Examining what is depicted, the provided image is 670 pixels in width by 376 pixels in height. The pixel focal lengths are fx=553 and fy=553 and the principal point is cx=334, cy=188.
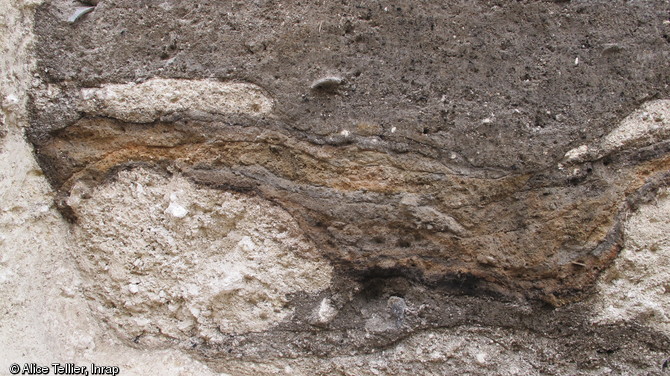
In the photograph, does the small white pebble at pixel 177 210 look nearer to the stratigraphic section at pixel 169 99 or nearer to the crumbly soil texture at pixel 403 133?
the crumbly soil texture at pixel 403 133

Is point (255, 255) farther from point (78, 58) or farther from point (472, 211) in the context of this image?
point (78, 58)

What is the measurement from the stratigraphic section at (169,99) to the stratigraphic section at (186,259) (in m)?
0.16

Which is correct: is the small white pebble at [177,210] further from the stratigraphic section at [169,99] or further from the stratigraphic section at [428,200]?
the stratigraphic section at [169,99]

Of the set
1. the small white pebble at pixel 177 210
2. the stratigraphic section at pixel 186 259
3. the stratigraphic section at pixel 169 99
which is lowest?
the stratigraphic section at pixel 186 259

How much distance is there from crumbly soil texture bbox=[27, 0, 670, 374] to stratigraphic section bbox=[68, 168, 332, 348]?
2 cm

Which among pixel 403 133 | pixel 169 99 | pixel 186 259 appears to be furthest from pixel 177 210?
pixel 403 133

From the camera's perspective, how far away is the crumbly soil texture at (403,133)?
128 centimetres

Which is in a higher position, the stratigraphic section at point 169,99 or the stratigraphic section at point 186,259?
the stratigraphic section at point 169,99

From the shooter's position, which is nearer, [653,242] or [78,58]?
[653,242]

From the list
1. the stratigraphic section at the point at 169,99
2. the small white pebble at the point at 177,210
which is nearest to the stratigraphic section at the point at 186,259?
the small white pebble at the point at 177,210

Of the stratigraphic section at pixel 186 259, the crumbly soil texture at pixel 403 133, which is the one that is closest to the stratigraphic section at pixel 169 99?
the crumbly soil texture at pixel 403 133

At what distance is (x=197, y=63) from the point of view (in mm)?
1357

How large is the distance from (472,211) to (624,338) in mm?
471

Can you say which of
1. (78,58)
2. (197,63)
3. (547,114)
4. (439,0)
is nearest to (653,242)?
(547,114)
